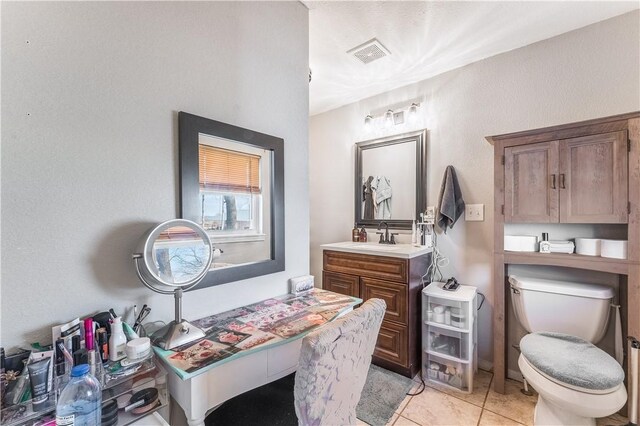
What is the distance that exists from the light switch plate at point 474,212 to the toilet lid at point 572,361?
88cm

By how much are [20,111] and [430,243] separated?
241cm

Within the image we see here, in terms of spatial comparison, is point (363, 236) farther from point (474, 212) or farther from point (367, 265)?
point (474, 212)

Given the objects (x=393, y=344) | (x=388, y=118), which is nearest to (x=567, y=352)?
(x=393, y=344)

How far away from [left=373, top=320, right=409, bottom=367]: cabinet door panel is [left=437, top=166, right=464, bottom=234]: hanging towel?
3.01 ft

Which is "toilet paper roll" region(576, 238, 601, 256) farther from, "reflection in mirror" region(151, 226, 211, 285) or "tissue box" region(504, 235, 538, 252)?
"reflection in mirror" region(151, 226, 211, 285)

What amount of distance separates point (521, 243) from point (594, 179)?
0.52 metres

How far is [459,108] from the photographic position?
218 centimetres

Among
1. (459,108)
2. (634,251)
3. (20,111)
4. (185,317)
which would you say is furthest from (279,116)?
(634,251)

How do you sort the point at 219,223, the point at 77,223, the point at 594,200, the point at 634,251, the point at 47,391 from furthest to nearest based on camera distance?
the point at 594,200 → the point at 634,251 → the point at 219,223 → the point at 77,223 → the point at 47,391

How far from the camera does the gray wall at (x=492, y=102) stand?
5.32ft

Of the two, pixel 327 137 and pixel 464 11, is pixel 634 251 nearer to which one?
pixel 464 11

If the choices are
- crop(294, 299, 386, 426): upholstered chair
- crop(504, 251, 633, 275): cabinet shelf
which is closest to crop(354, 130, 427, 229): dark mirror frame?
crop(504, 251, 633, 275): cabinet shelf

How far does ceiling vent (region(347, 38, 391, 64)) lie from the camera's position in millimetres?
1874

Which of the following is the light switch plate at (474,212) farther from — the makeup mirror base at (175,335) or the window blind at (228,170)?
the makeup mirror base at (175,335)
